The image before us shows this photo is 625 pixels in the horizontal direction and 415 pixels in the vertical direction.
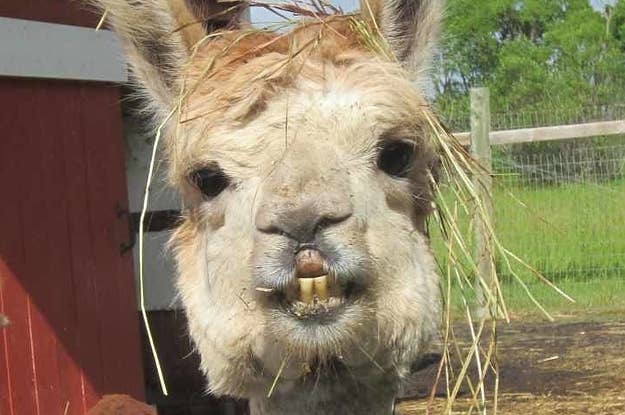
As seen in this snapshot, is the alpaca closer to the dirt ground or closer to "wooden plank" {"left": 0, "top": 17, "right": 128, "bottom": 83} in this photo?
"wooden plank" {"left": 0, "top": 17, "right": 128, "bottom": 83}

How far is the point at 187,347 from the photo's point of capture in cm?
771

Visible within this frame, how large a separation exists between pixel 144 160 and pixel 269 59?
4682mm

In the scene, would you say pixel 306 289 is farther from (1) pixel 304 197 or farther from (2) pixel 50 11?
(2) pixel 50 11

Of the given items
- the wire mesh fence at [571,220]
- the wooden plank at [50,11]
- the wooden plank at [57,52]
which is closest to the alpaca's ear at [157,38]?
the wooden plank at [57,52]

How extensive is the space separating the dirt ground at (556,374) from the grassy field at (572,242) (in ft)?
2.04

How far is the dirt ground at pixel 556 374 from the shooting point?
7.57 meters

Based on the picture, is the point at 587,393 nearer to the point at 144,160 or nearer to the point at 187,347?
the point at 187,347

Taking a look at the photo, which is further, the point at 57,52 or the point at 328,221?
the point at 57,52

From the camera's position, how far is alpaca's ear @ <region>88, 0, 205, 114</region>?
3.26 metres

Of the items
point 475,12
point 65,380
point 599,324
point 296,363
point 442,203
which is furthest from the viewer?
point 475,12

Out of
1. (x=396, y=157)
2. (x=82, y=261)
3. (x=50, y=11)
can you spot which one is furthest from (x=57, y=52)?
(x=396, y=157)

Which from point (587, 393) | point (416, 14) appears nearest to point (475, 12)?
point (587, 393)

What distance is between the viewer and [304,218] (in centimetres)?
249

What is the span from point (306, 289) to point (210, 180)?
1.95ft
